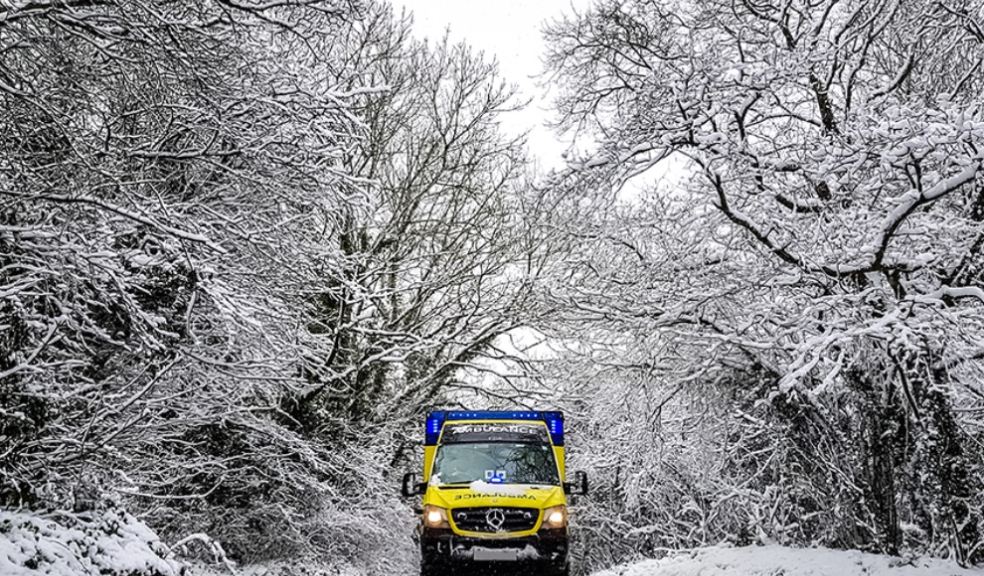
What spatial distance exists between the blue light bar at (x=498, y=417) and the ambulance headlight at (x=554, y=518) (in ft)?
6.28

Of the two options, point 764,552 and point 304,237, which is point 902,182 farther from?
point 304,237

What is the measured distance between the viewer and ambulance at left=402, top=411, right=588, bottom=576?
37.2 ft

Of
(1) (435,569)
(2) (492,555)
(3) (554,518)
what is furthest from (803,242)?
(1) (435,569)

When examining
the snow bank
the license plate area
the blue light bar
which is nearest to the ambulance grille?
the license plate area

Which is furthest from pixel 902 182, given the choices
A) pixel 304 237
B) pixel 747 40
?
pixel 304 237

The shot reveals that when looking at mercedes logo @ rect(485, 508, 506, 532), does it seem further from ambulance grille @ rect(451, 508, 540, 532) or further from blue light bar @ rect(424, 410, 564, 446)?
blue light bar @ rect(424, 410, 564, 446)

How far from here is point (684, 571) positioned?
39.2 ft

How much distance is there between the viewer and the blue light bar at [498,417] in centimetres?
1347

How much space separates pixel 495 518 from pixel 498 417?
2190 millimetres

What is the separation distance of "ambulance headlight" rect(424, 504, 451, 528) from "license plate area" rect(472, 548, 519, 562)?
0.52 meters

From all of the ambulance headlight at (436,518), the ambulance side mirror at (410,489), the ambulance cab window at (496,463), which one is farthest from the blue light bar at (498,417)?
the ambulance headlight at (436,518)

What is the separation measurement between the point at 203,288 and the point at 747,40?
800cm

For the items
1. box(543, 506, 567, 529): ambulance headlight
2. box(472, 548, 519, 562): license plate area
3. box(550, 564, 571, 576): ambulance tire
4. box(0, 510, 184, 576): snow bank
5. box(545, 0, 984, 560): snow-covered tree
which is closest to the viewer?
box(0, 510, 184, 576): snow bank

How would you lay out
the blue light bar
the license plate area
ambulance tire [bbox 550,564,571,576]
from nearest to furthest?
the license plate area, ambulance tire [bbox 550,564,571,576], the blue light bar
